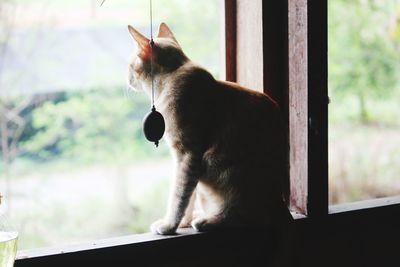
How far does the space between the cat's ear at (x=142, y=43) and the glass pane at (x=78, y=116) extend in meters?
2.06

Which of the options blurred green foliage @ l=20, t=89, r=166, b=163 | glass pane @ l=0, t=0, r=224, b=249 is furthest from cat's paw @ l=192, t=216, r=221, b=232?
blurred green foliage @ l=20, t=89, r=166, b=163

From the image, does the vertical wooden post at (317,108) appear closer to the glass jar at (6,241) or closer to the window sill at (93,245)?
the window sill at (93,245)

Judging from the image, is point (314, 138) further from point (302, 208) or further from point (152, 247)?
point (152, 247)

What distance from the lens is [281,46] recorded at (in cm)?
138

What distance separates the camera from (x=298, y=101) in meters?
1.36

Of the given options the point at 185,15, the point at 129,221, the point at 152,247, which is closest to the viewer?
the point at 152,247

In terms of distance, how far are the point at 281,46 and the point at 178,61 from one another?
11.1 inches

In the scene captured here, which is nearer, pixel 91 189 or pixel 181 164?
pixel 181 164

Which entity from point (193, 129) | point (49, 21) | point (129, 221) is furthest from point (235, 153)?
point (129, 221)

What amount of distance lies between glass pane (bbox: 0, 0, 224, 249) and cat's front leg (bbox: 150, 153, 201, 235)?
7.36ft

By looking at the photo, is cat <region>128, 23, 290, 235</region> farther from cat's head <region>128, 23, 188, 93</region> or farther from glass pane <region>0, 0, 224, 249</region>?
glass pane <region>0, 0, 224, 249</region>

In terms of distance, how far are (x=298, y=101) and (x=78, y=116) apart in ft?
8.86

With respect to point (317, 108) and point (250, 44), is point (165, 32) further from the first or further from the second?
point (317, 108)

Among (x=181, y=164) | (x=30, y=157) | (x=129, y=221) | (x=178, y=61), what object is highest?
(x=178, y=61)
